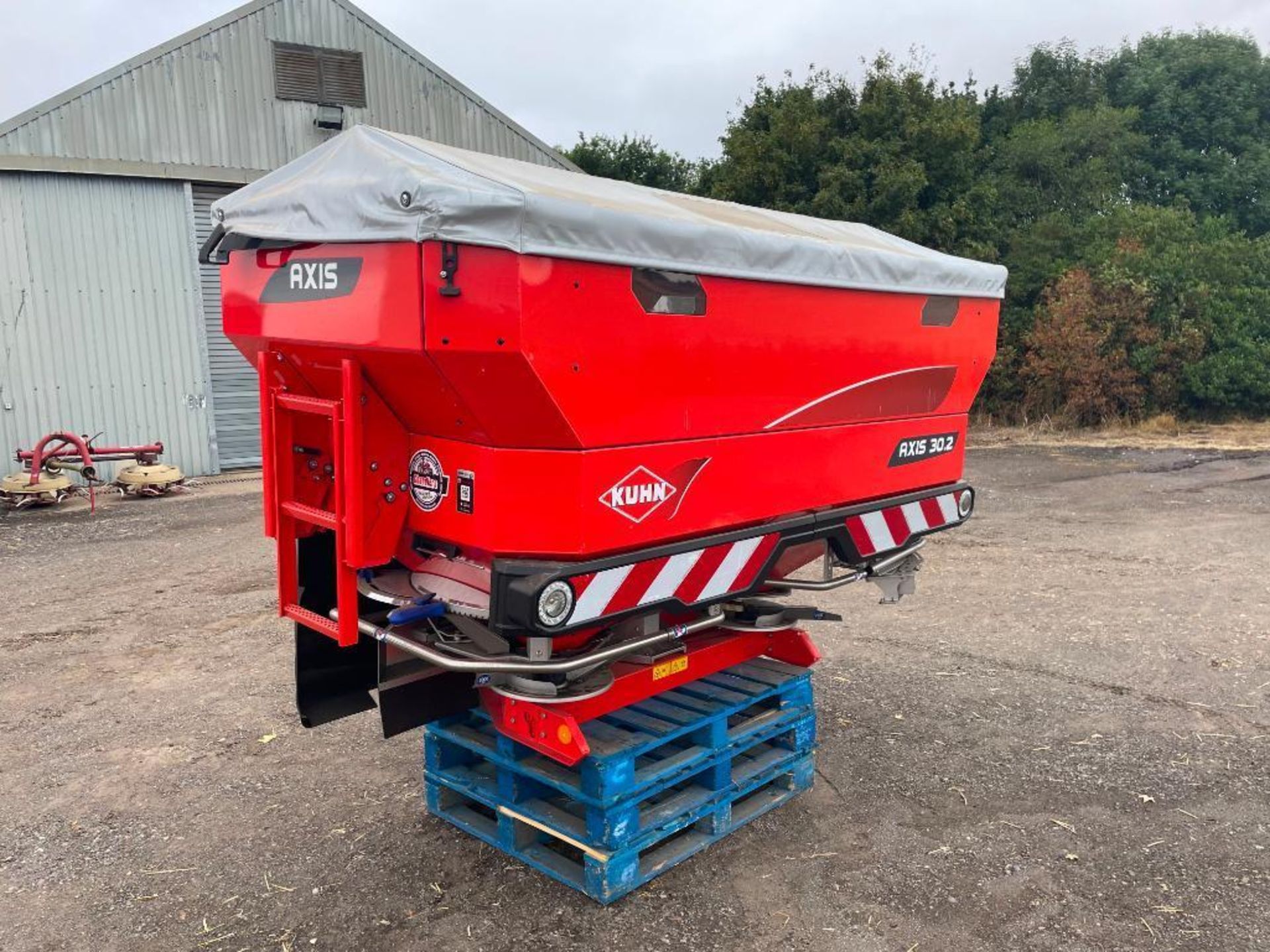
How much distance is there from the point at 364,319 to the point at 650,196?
4.75ft

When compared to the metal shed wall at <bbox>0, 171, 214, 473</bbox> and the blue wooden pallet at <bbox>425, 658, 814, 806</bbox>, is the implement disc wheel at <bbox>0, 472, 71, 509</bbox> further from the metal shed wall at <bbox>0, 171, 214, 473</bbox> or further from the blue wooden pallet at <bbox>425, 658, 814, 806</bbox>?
the blue wooden pallet at <bbox>425, 658, 814, 806</bbox>

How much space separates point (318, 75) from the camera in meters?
14.2

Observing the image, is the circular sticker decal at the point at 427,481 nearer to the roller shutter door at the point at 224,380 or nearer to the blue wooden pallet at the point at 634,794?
the blue wooden pallet at the point at 634,794

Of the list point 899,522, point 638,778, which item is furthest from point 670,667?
point 899,522

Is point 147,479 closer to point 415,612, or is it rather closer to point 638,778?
point 415,612

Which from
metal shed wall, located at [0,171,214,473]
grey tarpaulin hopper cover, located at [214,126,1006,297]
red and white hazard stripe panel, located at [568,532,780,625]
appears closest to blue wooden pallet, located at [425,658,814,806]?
red and white hazard stripe panel, located at [568,532,780,625]

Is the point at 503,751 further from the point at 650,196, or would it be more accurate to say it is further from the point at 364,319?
the point at 650,196

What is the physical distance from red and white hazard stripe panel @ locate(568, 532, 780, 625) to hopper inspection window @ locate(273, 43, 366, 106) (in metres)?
13.4

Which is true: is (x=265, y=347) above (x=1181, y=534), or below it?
above

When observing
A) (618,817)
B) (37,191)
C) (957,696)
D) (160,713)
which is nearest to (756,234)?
(618,817)

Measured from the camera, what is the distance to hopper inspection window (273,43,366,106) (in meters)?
14.0

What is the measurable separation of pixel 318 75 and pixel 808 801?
13802 millimetres

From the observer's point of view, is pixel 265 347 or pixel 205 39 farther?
pixel 205 39

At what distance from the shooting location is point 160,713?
5.04m
